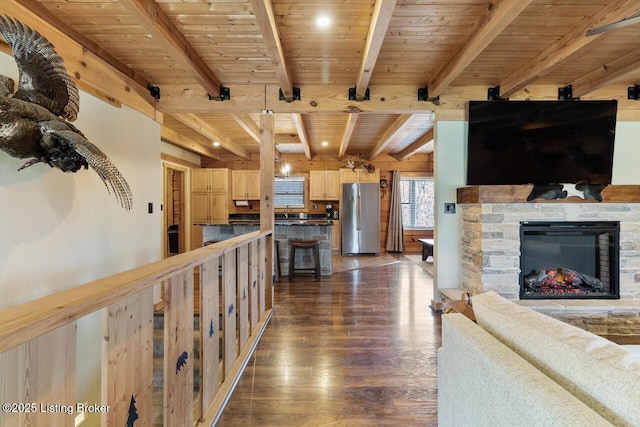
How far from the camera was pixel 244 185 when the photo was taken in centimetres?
708


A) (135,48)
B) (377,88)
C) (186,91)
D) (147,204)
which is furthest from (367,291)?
(135,48)

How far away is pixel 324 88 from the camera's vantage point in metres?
3.17

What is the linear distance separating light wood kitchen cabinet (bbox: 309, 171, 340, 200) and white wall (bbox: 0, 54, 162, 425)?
4.20 m

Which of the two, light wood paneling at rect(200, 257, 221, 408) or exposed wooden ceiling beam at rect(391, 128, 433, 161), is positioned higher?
exposed wooden ceiling beam at rect(391, 128, 433, 161)

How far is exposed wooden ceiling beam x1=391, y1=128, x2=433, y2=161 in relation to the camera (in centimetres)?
532

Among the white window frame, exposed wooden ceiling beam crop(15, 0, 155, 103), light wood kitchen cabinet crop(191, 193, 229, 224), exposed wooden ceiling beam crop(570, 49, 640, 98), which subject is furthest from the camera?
the white window frame

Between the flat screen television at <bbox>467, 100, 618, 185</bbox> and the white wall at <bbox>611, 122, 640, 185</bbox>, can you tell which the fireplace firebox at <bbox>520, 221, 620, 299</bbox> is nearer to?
the flat screen television at <bbox>467, 100, 618, 185</bbox>

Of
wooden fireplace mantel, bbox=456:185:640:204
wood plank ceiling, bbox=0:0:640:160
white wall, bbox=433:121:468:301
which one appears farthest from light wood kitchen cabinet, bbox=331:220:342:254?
wooden fireplace mantel, bbox=456:185:640:204

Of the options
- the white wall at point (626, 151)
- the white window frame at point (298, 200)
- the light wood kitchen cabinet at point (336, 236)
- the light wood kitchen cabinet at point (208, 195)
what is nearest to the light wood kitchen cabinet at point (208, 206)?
the light wood kitchen cabinet at point (208, 195)

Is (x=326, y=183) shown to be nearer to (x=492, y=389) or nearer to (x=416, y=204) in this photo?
(x=416, y=204)

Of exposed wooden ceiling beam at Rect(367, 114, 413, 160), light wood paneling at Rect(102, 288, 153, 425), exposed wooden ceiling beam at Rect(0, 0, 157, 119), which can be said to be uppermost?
exposed wooden ceiling beam at Rect(367, 114, 413, 160)

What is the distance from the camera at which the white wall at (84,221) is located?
1.82 metres

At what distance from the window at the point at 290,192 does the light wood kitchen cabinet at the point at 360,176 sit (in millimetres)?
1209

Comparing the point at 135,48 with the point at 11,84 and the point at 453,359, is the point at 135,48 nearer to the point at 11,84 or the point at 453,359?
the point at 11,84
